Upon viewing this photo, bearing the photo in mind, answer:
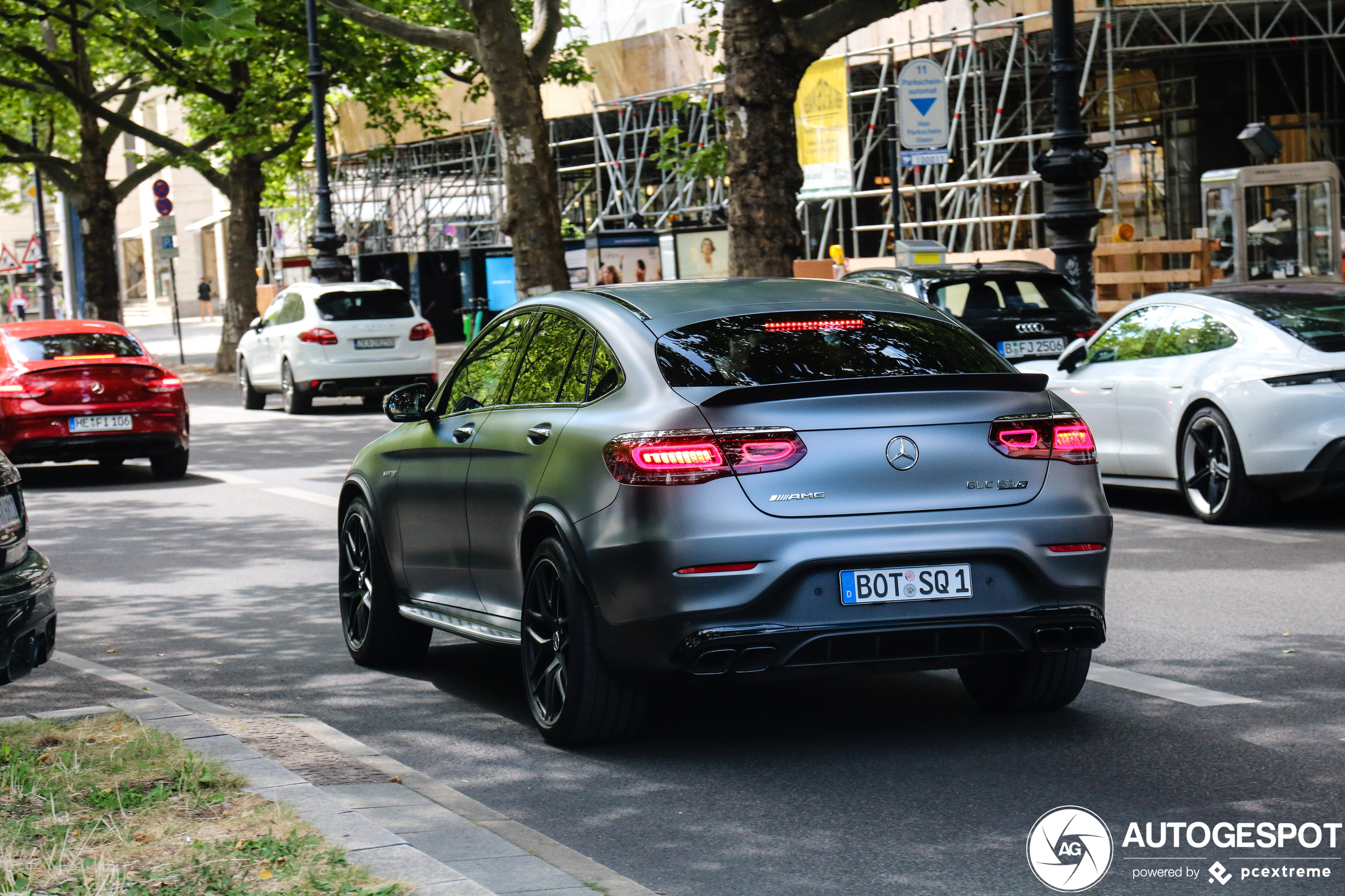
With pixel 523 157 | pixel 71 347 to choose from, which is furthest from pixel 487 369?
pixel 523 157

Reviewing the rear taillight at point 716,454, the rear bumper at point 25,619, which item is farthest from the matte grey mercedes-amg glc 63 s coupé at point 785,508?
the rear bumper at point 25,619

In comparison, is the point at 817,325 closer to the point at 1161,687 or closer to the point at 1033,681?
the point at 1033,681

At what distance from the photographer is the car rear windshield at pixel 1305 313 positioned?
11023 mm

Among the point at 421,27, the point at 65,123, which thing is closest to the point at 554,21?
the point at 421,27

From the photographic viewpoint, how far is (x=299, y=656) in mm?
8195

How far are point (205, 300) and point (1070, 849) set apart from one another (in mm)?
74446

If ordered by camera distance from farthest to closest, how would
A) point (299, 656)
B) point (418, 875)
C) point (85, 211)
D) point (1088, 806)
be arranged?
point (85, 211) < point (299, 656) < point (1088, 806) < point (418, 875)

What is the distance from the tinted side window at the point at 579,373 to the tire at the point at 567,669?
1.81 feet

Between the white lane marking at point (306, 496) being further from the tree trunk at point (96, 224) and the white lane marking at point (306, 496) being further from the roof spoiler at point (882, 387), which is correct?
the tree trunk at point (96, 224)

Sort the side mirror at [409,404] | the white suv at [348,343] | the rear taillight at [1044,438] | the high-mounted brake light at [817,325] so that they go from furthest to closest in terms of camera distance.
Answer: the white suv at [348,343]
the side mirror at [409,404]
the high-mounted brake light at [817,325]
the rear taillight at [1044,438]

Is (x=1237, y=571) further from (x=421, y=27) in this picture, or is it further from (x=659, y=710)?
(x=421, y=27)

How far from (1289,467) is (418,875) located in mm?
7860

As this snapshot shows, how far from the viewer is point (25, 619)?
625cm

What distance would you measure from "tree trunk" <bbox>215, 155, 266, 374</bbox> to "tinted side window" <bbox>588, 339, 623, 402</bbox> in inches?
1183
